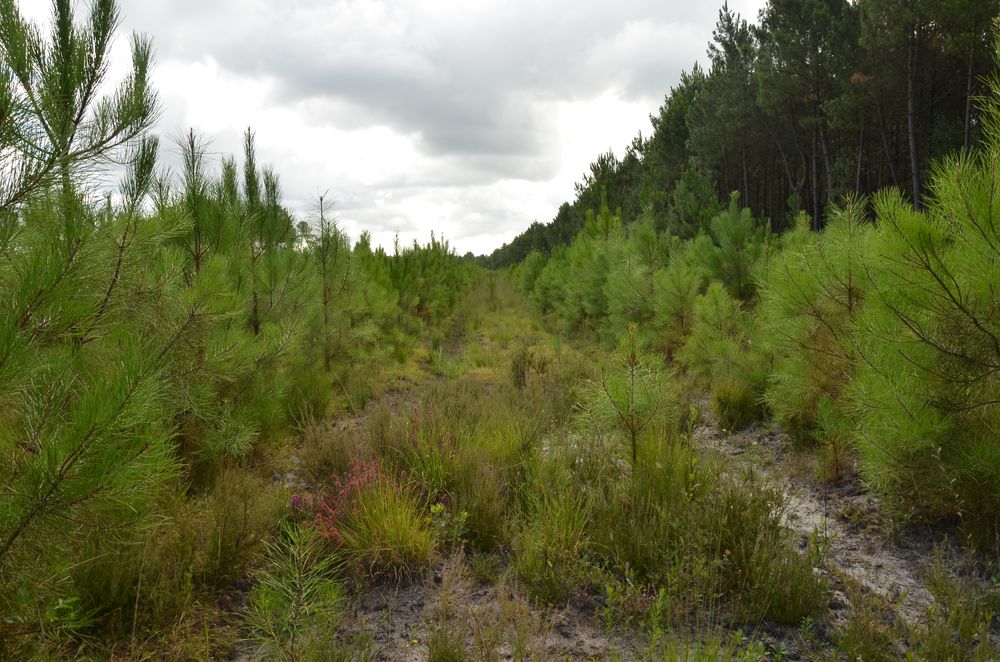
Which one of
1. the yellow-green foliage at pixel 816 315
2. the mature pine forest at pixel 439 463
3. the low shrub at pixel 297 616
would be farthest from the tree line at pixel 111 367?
the yellow-green foliage at pixel 816 315

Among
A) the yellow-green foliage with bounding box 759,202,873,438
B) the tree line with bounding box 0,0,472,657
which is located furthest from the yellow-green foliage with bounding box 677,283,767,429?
the tree line with bounding box 0,0,472,657

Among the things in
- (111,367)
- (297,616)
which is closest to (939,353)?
(297,616)

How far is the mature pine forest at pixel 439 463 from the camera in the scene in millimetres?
1912

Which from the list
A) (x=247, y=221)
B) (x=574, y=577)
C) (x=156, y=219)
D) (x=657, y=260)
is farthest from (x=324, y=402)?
(x=657, y=260)

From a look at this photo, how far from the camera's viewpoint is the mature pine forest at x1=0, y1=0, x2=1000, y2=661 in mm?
1912

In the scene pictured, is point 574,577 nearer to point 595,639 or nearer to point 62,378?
point 595,639

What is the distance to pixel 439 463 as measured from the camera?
12.0ft

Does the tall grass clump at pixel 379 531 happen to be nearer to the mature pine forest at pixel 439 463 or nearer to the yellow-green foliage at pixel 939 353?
the mature pine forest at pixel 439 463

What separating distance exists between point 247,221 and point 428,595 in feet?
10.5

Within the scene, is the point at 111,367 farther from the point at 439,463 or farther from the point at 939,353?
the point at 939,353

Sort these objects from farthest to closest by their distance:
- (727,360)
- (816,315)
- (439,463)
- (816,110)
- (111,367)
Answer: (816,110) < (727,360) < (816,315) < (439,463) < (111,367)

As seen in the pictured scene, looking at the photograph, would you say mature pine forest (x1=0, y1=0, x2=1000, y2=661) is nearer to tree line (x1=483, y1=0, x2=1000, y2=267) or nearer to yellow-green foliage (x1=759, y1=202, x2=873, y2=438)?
yellow-green foliage (x1=759, y1=202, x2=873, y2=438)

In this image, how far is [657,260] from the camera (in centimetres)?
927

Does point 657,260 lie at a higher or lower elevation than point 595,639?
higher
